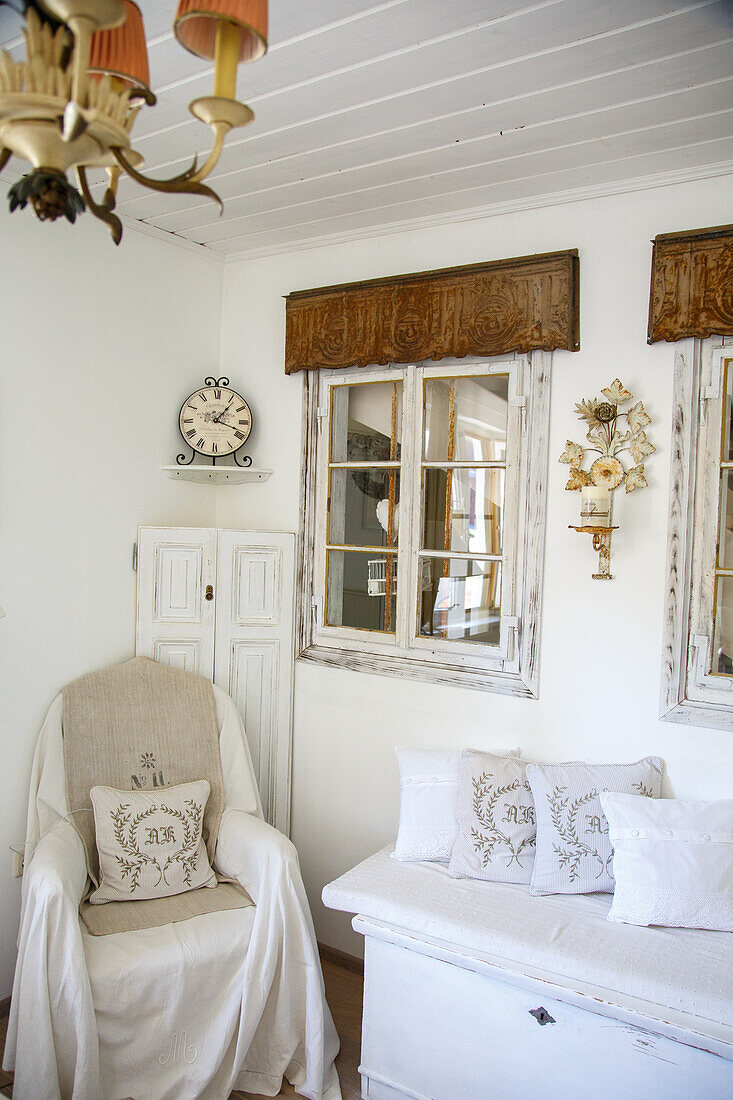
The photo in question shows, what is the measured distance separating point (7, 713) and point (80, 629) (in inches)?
15.1

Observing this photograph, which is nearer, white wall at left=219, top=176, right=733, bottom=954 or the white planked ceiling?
the white planked ceiling

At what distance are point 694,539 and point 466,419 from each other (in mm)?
886

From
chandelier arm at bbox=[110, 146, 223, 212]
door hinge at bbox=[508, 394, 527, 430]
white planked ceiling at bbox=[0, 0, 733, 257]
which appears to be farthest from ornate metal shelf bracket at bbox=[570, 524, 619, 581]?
chandelier arm at bbox=[110, 146, 223, 212]

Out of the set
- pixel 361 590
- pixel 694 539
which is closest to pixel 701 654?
pixel 694 539

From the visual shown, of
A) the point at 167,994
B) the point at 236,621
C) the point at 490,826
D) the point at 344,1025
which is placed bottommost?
the point at 344,1025

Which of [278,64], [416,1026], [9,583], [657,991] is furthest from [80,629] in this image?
[657,991]

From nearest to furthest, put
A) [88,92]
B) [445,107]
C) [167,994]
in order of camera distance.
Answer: [88,92]
[445,107]
[167,994]

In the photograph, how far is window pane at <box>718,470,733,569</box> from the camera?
239cm

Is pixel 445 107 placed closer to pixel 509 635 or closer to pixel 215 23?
pixel 215 23

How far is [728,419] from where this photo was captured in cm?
239

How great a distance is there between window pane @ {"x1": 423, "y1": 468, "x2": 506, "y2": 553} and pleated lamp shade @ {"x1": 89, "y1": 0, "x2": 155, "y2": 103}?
1.84 meters

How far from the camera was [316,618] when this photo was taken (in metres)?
3.24

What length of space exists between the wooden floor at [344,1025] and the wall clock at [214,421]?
81.2 inches

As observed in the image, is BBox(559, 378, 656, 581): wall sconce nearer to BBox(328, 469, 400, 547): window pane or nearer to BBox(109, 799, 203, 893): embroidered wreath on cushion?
BBox(328, 469, 400, 547): window pane
